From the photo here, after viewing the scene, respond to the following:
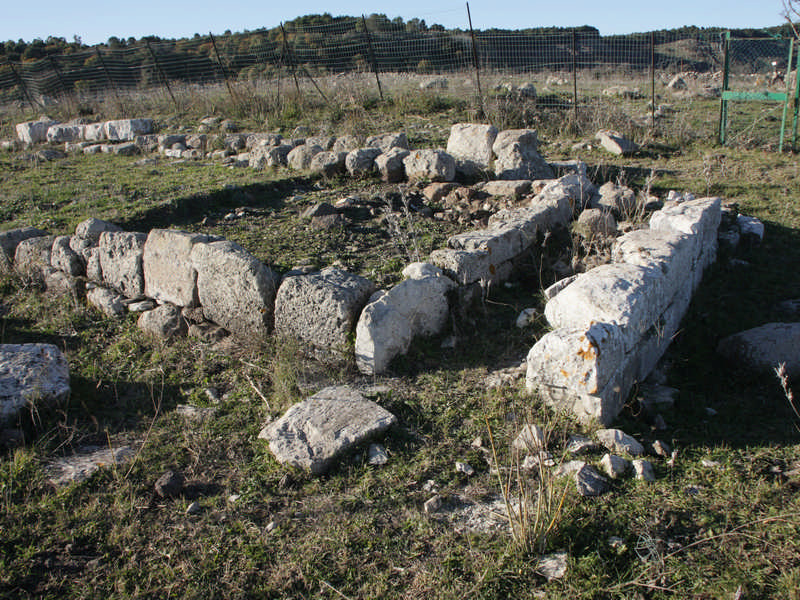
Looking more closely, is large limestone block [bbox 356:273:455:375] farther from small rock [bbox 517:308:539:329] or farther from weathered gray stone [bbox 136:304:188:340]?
weathered gray stone [bbox 136:304:188:340]

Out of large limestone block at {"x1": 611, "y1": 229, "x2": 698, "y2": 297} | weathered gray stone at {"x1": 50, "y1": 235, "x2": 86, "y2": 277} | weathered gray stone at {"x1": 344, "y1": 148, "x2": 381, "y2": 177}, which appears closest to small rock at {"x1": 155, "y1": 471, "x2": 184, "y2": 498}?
large limestone block at {"x1": 611, "y1": 229, "x2": 698, "y2": 297}

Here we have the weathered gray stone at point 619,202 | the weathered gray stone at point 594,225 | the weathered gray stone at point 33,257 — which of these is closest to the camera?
the weathered gray stone at point 594,225

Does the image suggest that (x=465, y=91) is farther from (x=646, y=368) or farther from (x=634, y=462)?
(x=634, y=462)

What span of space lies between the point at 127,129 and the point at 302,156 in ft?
19.7

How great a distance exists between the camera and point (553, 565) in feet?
8.40

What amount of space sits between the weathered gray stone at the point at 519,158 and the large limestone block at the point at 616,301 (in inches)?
141

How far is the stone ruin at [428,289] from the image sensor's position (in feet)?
11.6

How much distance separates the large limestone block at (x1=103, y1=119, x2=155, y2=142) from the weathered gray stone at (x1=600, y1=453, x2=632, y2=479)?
478 inches

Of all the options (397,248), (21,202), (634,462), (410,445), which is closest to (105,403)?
(410,445)

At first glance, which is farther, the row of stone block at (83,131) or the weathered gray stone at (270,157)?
the row of stone block at (83,131)

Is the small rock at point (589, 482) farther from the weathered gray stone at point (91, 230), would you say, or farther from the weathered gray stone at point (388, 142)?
the weathered gray stone at point (388, 142)

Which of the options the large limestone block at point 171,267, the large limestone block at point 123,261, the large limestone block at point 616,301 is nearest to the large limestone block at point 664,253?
the large limestone block at point 616,301

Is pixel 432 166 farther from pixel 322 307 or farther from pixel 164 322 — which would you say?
pixel 164 322

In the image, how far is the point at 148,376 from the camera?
4414 millimetres
